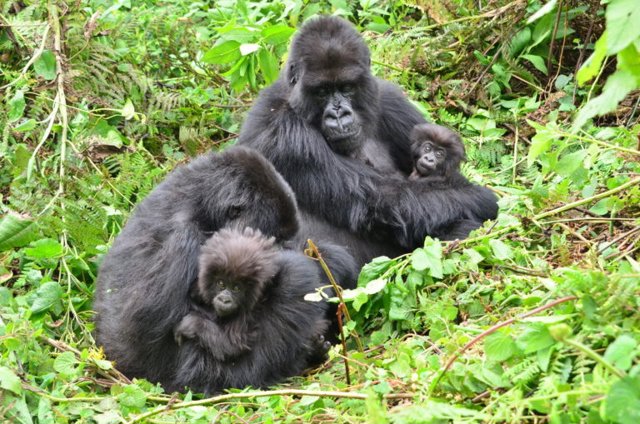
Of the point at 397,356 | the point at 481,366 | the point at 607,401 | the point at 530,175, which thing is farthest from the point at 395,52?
the point at 607,401

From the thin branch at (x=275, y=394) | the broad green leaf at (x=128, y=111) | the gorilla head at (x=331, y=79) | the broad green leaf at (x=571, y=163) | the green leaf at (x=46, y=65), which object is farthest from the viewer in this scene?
the broad green leaf at (x=128, y=111)

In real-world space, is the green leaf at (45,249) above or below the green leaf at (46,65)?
below

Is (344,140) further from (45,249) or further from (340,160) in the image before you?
(45,249)

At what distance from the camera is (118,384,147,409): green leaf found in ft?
12.2

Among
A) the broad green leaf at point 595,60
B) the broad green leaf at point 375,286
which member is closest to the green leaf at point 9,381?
the broad green leaf at point 375,286

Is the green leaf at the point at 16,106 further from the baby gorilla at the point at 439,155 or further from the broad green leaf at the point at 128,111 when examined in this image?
the baby gorilla at the point at 439,155

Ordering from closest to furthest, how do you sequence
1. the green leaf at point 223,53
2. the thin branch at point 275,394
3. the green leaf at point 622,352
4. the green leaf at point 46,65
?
1. the green leaf at point 622,352
2. the thin branch at point 275,394
3. the green leaf at point 46,65
4. the green leaf at point 223,53

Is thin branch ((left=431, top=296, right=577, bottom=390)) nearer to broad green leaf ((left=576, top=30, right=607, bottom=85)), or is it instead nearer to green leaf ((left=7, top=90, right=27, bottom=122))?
broad green leaf ((left=576, top=30, right=607, bottom=85))

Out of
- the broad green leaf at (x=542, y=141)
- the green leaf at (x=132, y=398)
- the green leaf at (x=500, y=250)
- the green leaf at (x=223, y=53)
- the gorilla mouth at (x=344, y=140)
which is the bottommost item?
the green leaf at (x=132, y=398)

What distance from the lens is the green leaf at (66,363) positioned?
4000 millimetres

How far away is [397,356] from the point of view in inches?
139

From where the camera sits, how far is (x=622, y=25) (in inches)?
92.7

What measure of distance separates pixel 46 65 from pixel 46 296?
1966mm

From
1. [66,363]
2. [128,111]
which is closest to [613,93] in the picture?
[66,363]
